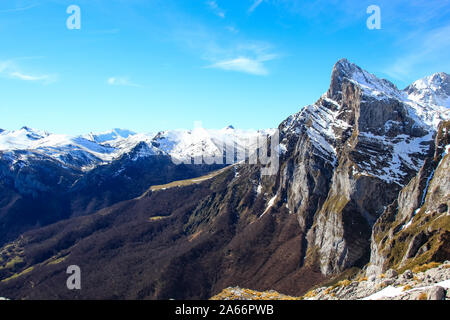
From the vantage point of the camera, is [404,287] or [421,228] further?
[421,228]

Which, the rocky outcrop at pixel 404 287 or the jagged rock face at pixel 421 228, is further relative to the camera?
the jagged rock face at pixel 421 228

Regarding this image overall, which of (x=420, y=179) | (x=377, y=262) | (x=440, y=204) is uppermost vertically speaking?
(x=420, y=179)

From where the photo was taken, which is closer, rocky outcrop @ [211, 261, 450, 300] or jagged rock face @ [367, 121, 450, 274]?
rocky outcrop @ [211, 261, 450, 300]

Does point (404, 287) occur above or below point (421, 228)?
above
